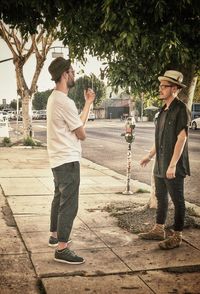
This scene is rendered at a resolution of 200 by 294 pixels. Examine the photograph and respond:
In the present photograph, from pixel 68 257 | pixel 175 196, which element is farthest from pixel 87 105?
pixel 68 257

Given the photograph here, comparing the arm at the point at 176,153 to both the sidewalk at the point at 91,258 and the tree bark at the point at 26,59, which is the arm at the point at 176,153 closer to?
the sidewalk at the point at 91,258

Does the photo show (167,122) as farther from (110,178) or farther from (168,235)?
(110,178)

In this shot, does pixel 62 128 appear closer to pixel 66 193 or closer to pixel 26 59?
pixel 66 193

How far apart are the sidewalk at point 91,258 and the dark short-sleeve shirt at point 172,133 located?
90 centimetres

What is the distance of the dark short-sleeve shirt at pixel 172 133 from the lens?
4699 mm

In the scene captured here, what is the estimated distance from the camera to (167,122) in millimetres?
4793

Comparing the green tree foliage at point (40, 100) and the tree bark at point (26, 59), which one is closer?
the tree bark at point (26, 59)

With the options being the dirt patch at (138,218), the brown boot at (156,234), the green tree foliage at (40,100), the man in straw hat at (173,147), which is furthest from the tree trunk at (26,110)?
the green tree foliage at (40,100)

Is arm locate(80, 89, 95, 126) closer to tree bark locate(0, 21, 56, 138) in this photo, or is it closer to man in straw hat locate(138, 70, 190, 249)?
man in straw hat locate(138, 70, 190, 249)

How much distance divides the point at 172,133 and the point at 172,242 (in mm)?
1186

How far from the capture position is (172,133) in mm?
4742

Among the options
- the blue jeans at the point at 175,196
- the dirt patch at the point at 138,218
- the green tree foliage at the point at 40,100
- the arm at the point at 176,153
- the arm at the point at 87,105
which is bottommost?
the dirt patch at the point at 138,218

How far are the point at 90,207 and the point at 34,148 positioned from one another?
1174cm

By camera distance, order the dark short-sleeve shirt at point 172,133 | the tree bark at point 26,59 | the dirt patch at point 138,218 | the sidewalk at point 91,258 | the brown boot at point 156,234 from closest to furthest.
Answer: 1. the sidewalk at point 91,258
2. the dark short-sleeve shirt at point 172,133
3. the brown boot at point 156,234
4. the dirt patch at point 138,218
5. the tree bark at point 26,59
